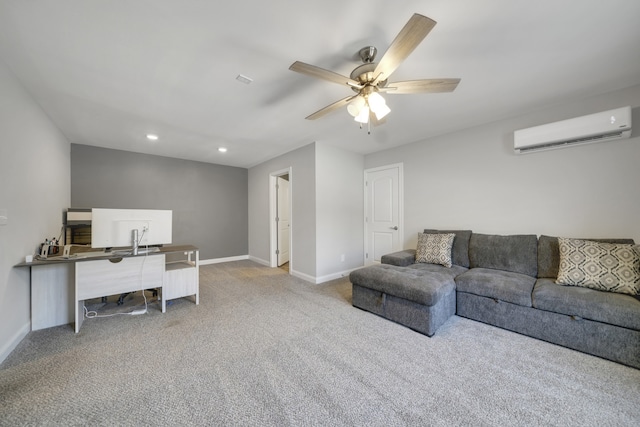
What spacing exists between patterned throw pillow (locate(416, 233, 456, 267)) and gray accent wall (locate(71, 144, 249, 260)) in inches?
170

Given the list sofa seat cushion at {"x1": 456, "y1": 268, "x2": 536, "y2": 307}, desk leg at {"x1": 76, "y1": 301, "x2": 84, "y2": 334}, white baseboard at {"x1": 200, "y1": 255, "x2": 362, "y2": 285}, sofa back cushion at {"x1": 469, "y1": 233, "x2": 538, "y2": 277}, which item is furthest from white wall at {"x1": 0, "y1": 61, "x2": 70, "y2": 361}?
sofa back cushion at {"x1": 469, "y1": 233, "x2": 538, "y2": 277}

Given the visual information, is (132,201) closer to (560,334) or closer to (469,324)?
(469,324)

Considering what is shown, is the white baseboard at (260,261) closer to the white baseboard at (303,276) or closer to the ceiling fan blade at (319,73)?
the white baseboard at (303,276)

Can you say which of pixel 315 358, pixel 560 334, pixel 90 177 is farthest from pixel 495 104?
pixel 90 177

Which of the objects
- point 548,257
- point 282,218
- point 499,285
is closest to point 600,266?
point 548,257

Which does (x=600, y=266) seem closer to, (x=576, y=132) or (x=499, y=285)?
(x=499, y=285)

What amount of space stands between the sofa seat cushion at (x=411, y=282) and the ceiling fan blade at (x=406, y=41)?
193cm

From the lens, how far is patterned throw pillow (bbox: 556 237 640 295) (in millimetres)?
2061

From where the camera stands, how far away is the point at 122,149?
4461mm

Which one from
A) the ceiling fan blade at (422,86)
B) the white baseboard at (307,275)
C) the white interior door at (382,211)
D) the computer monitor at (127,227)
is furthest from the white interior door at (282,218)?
the ceiling fan blade at (422,86)

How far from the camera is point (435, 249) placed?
325cm

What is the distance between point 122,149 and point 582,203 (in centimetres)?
706

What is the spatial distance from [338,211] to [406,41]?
10.1ft

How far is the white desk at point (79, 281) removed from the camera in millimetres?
2340
